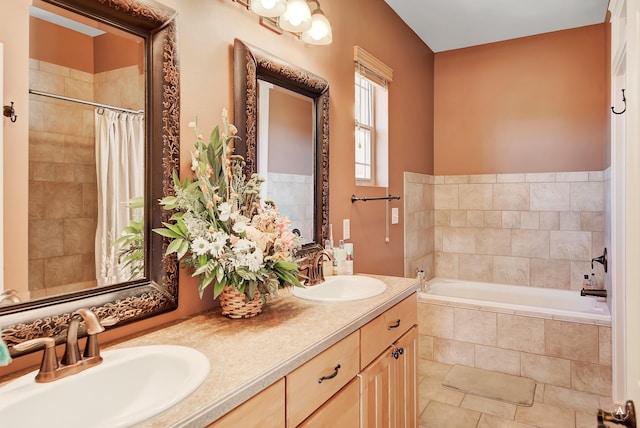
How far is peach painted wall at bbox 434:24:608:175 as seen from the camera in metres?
3.45

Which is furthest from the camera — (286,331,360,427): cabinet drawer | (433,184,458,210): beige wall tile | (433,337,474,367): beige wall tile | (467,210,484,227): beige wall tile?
(433,184,458,210): beige wall tile

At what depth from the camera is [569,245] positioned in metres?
3.51

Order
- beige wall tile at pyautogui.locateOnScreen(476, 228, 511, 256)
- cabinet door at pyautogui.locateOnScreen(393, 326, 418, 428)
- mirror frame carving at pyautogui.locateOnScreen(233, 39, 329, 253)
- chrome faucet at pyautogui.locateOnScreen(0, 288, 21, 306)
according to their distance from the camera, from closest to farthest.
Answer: chrome faucet at pyautogui.locateOnScreen(0, 288, 21, 306) < mirror frame carving at pyautogui.locateOnScreen(233, 39, 329, 253) < cabinet door at pyautogui.locateOnScreen(393, 326, 418, 428) < beige wall tile at pyautogui.locateOnScreen(476, 228, 511, 256)

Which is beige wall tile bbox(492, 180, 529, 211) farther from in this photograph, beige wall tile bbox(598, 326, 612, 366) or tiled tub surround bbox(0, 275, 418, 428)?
tiled tub surround bbox(0, 275, 418, 428)

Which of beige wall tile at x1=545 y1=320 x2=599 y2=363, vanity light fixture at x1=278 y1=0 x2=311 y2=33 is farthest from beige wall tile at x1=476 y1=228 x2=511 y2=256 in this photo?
vanity light fixture at x1=278 y1=0 x2=311 y2=33

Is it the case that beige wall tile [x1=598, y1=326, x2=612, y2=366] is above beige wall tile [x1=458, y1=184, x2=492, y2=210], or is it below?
below

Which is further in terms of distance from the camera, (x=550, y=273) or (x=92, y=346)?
(x=550, y=273)

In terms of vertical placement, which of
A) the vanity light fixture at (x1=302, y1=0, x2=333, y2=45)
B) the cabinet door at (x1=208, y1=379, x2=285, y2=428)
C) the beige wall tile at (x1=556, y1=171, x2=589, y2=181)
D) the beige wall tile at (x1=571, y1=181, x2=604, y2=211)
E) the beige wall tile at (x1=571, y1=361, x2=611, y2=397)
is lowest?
the beige wall tile at (x1=571, y1=361, x2=611, y2=397)

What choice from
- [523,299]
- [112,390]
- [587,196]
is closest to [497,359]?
[523,299]

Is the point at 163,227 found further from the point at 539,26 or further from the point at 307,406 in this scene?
the point at 539,26

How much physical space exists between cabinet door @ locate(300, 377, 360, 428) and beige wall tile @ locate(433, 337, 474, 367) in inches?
75.7

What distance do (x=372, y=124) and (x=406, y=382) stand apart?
5.98 feet

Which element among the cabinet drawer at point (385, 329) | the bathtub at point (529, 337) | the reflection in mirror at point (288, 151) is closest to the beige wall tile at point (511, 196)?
the bathtub at point (529, 337)

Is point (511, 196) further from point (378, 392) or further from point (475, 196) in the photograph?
point (378, 392)
